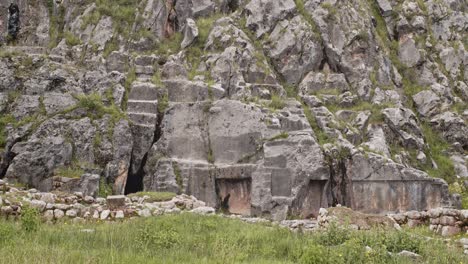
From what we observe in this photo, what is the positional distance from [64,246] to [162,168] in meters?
17.6

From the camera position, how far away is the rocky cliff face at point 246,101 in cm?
2666

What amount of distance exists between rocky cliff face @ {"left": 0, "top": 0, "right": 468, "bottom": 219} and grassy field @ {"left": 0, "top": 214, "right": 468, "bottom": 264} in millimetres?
12297

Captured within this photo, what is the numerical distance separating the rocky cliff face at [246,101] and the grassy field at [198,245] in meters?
12.3

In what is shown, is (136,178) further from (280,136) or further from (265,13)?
(265,13)

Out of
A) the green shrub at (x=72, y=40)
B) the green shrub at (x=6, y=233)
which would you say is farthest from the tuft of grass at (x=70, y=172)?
the green shrub at (x=72, y=40)

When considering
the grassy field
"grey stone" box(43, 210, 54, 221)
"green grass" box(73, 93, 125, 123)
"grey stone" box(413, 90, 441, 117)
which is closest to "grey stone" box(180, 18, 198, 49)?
"green grass" box(73, 93, 125, 123)

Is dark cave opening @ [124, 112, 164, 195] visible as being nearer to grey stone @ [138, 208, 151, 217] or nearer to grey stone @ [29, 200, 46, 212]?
grey stone @ [138, 208, 151, 217]

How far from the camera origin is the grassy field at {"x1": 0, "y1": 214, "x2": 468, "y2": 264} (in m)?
9.37

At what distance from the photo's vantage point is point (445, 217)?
17484mm

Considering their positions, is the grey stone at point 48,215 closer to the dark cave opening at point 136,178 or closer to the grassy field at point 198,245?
the grassy field at point 198,245

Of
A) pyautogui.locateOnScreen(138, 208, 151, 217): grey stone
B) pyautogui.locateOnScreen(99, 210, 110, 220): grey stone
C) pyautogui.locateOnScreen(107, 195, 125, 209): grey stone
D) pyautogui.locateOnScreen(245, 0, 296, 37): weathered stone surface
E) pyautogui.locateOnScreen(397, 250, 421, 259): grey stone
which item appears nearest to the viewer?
pyautogui.locateOnScreen(397, 250, 421, 259): grey stone

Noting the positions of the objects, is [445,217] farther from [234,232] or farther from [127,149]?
[127,149]

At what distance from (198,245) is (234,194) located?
16417mm

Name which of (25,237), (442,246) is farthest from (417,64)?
(25,237)
